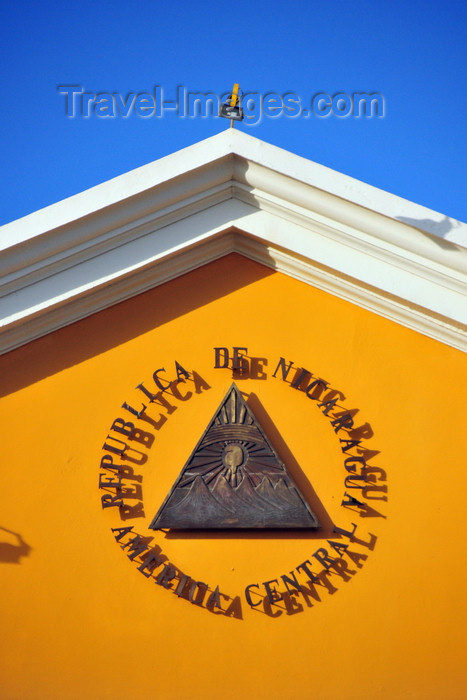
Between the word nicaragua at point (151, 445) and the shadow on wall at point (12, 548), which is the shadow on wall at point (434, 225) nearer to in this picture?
the word nicaragua at point (151, 445)

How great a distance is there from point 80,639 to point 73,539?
0.67 m

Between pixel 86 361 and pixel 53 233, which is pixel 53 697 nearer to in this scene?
pixel 86 361

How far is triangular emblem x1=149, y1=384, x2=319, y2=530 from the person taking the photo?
4.96 meters

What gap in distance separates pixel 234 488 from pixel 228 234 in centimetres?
192

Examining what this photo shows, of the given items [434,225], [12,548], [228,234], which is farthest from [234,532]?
[434,225]

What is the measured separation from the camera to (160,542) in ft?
16.4

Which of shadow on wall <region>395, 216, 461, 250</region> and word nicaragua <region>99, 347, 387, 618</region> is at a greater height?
shadow on wall <region>395, 216, 461, 250</region>

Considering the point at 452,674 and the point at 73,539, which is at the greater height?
the point at 452,674

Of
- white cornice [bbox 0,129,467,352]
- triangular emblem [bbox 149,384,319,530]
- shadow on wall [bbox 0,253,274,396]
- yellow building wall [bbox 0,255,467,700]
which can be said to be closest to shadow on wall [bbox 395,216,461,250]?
white cornice [bbox 0,129,467,352]

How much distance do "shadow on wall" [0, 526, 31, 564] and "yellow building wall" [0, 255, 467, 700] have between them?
14 mm

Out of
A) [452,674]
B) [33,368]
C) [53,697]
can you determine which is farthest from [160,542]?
[452,674]

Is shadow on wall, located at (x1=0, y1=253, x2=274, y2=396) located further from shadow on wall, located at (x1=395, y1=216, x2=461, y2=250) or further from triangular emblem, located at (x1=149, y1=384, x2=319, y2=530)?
shadow on wall, located at (x1=395, y1=216, x2=461, y2=250)

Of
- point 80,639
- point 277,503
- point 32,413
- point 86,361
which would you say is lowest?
point 80,639

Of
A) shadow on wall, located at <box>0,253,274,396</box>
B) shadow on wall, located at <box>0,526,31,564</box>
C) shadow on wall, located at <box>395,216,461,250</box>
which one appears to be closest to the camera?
shadow on wall, located at <box>395,216,461,250</box>
